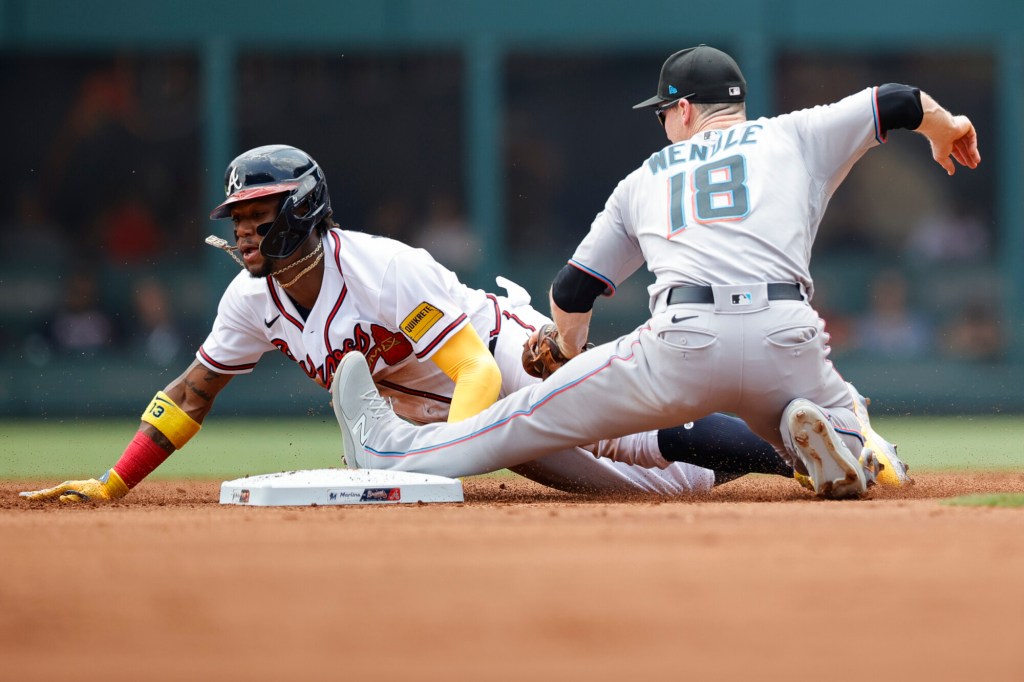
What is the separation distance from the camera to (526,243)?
14.7 metres

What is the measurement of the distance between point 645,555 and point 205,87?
11706 mm

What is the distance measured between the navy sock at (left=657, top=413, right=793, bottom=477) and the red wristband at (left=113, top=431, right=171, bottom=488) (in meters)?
2.01

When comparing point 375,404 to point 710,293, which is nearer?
point 710,293

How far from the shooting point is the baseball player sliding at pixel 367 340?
5469 mm

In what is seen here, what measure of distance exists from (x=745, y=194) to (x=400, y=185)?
10.4 meters

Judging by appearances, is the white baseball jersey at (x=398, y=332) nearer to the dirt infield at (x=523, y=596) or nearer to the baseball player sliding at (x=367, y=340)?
the baseball player sliding at (x=367, y=340)

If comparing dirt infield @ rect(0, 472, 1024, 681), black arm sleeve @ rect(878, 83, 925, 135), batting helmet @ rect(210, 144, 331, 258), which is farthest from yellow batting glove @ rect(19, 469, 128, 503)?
black arm sleeve @ rect(878, 83, 925, 135)

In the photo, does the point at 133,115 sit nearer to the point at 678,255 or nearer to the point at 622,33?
the point at 622,33

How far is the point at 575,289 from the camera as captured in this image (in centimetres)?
521

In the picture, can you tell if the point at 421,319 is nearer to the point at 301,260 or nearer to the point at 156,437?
the point at 301,260

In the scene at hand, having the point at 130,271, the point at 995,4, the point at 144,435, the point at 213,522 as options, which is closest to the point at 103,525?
the point at 213,522

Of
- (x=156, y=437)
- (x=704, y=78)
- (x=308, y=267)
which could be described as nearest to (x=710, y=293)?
(x=704, y=78)

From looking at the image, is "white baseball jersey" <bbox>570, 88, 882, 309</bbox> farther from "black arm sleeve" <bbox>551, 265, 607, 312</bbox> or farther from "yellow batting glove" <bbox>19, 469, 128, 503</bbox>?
"yellow batting glove" <bbox>19, 469, 128, 503</bbox>

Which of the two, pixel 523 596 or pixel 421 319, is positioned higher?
pixel 421 319
